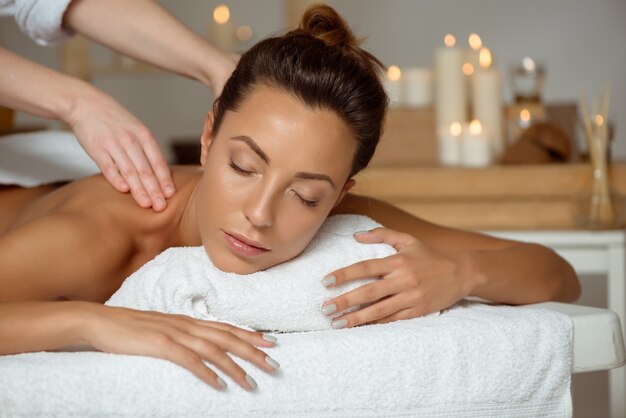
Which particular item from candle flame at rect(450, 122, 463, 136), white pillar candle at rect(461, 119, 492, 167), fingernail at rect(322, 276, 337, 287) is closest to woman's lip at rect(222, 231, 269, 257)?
fingernail at rect(322, 276, 337, 287)

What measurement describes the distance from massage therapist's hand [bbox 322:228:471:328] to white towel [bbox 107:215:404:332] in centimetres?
3

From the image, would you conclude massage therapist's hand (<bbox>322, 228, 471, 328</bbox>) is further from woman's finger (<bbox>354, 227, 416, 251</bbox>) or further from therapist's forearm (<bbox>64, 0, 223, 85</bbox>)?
therapist's forearm (<bbox>64, 0, 223, 85</bbox>)

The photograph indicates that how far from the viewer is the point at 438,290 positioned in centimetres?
144

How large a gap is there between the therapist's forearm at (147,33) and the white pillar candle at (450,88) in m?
1.63

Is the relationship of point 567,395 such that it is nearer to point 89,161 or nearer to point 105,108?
point 105,108

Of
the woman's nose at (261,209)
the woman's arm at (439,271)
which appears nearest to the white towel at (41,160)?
the woman's arm at (439,271)

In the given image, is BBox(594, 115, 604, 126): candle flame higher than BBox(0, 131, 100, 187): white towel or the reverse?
higher

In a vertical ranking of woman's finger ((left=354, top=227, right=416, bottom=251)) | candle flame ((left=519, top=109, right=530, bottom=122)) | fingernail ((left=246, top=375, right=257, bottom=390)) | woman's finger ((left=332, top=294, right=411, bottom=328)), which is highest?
woman's finger ((left=354, top=227, right=416, bottom=251))

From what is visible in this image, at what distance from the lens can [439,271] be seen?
1456mm

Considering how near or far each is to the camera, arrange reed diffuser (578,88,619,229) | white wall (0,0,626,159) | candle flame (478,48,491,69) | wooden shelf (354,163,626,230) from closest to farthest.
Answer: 1. reed diffuser (578,88,619,229)
2. wooden shelf (354,163,626,230)
3. candle flame (478,48,491,69)
4. white wall (0,0,626,159)

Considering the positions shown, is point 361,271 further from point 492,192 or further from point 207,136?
point 492,192

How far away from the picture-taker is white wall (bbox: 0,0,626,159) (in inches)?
181

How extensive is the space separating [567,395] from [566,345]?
0.23ft

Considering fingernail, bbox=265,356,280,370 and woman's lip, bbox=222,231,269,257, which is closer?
fingernail, bbox=265,356,280,370
